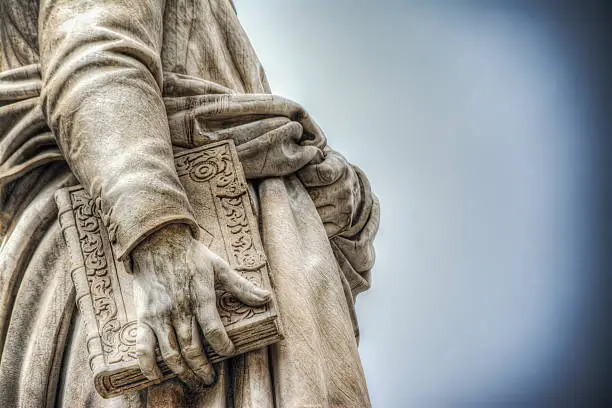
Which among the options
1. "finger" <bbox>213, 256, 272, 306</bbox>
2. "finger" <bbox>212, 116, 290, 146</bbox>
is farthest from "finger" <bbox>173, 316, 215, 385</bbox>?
"finger" <bbox>212, 116, 290, 146</bbox>

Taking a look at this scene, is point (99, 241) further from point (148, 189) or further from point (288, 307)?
point (288, 307)

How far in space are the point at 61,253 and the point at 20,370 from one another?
416 mm

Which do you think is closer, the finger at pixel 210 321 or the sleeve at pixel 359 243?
the finger at pixel 210 321

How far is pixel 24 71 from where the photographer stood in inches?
137

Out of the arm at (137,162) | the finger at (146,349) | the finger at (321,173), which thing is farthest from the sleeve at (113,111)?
the finger at (321,173)

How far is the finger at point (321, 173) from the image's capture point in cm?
362

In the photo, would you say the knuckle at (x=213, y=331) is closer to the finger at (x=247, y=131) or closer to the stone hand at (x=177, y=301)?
the stone hand at (x=177, y=301)

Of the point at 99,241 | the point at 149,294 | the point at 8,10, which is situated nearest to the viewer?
the point at 149,294

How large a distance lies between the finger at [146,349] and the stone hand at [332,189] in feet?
3.52

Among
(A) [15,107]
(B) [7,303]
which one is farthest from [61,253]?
(A) [15,107]

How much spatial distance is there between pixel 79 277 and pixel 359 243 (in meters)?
1.28

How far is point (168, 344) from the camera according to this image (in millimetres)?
2750

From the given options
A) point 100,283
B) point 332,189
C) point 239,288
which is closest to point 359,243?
point 332,189

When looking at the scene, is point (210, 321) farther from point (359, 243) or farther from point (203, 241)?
point (359, 243)
